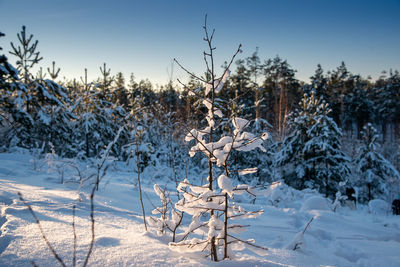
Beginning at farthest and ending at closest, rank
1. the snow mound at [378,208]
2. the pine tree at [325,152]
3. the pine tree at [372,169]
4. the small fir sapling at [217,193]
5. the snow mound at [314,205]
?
the pine tree at [372,169], the pine tree at [325,152], the snow mound at [378,208], the snow mound at [314,205], the small fir sapling at [217,193]

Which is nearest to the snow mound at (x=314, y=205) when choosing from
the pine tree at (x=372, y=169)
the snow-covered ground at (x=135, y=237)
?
the snow-covered ground at (x=135, y=237)

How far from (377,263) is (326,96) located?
3490 centimetres

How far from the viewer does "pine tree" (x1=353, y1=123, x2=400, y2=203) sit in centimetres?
996

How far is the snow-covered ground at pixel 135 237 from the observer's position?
4.38 feet

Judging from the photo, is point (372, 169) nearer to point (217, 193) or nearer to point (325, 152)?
point (325, 152)

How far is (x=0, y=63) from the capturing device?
4590 millimetres

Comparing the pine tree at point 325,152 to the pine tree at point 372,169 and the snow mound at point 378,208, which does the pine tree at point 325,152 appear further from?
the snow mound at point 378,208

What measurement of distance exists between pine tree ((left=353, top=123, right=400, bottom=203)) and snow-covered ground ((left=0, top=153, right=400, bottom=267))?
8018 millimetres

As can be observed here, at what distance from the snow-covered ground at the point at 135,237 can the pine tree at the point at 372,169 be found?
26.3 feet

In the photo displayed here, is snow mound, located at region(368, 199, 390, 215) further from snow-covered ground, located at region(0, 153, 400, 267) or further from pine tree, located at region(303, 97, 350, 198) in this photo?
snow-covered ground, located at region(0, 153, 400, 267)

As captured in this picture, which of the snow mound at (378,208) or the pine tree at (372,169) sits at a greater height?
the pine tree at (372,169)

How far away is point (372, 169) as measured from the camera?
10172 millimetres

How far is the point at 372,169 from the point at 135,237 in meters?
11.9

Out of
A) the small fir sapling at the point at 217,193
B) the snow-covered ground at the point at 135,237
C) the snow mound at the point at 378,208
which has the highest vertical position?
the small fir sapling at the point at 217,193
